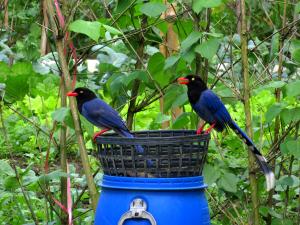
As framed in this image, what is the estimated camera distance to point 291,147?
11.2 ft

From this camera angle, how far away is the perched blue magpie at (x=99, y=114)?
339cm

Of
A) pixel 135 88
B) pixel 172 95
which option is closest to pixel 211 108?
pixel 172 95

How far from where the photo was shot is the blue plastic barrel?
297 cm

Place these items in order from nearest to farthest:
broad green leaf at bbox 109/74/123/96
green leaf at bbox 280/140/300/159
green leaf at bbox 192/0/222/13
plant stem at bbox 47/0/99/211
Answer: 1. green leaf at bbox 192/0/222/13
2. plant stem at bbox 47/0/99/211
3. green leaf at bbox 280/140/300/159
4. broad green leaf at bbox 109/74/123/96

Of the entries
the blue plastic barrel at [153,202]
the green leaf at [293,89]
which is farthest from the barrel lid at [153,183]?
the green leaf at [293,89]

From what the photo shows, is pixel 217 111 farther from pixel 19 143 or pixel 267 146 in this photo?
pixel 19 143

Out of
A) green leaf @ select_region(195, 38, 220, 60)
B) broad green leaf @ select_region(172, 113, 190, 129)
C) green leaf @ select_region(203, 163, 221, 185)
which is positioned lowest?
green leaf @ select_region(203, 163, 221, 185)

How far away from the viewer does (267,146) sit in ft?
14.0

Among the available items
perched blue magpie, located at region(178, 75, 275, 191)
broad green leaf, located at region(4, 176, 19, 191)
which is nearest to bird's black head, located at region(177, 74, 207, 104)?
perched blue magpie, located at region(178, 75, 275, 191)

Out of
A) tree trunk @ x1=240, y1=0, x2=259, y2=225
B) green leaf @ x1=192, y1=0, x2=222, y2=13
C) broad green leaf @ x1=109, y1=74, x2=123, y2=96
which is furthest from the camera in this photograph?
broad green leaf @ x1=109, y1=74, x2=123, y2=96

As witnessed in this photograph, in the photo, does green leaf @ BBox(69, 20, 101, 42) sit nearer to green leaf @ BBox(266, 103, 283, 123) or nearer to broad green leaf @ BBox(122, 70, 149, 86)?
broad green leaf @ BBox(122, 70, 149, 86)

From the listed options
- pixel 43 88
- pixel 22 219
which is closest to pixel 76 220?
pixel 22 219

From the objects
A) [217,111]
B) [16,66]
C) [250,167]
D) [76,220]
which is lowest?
[76,220]

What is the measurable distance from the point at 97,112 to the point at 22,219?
991mm
